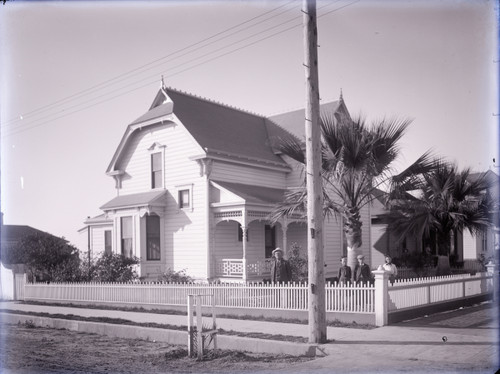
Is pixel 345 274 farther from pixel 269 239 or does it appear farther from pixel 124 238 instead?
pixel 124 238

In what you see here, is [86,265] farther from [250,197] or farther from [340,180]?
[340,180]

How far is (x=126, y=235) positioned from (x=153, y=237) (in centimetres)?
142

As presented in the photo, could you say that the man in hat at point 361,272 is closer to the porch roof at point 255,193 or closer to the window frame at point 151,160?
the porch roof at point 255,193

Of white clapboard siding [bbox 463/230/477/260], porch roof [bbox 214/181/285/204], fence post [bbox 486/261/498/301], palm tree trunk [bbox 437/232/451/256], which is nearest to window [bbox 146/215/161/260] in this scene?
porch roof [bbox 214/181/285/204]

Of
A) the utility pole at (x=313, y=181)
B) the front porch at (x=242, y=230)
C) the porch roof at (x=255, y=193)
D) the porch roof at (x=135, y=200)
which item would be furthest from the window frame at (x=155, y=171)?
the utility pole at (x=313, y=181)

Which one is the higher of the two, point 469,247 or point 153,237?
point 153,237

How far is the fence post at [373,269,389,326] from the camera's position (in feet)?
36.4

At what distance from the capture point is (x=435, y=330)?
10391mm

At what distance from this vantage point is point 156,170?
76.3 ft

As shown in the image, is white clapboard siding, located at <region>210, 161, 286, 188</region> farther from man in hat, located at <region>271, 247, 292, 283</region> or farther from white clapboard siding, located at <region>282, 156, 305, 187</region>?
man in hat, located at <region>271, 247, 292, 283</region>

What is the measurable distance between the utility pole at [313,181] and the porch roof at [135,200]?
515 inches

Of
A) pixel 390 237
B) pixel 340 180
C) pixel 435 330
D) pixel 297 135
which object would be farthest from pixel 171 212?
pixel 435 330

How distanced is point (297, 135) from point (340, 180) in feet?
36.2

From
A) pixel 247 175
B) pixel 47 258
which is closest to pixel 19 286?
pixel 47 258
